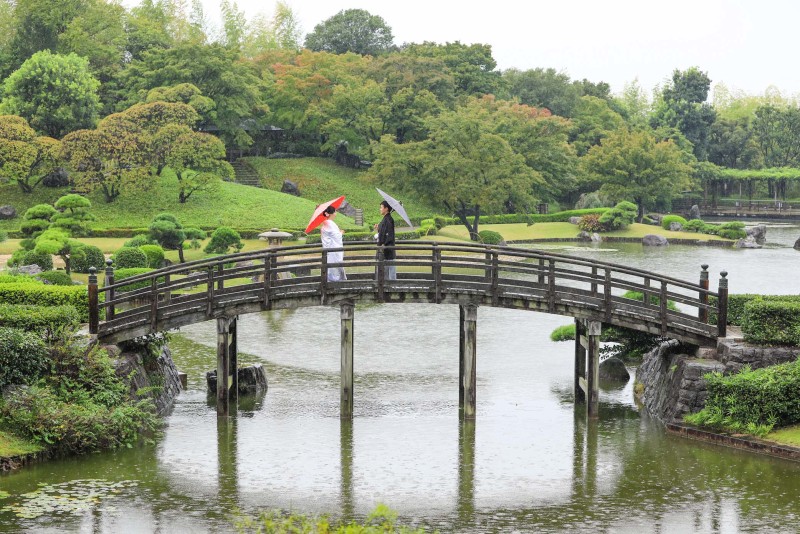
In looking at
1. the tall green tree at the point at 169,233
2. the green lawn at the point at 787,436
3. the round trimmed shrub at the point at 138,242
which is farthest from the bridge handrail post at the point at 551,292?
the tall green tree at the point at 169,233

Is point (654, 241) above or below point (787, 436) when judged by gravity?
above

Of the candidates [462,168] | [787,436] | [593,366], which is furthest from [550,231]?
[787,436]

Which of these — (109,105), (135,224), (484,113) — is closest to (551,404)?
(135,224)

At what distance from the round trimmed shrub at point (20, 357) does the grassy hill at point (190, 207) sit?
42.8 meters

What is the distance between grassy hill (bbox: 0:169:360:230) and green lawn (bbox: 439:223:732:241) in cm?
1168

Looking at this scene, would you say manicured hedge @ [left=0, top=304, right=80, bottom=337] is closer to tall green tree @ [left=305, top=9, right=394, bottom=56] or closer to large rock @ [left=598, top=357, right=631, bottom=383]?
large rock @ [left=598, top=357, right=631, bottom=383]

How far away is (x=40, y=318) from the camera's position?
1091 inches

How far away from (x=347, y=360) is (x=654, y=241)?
5716 centimetres

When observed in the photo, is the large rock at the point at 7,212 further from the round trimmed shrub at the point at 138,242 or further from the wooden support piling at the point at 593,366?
the wooden support piling at the point at 593,366

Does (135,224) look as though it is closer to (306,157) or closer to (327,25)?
(306,157)

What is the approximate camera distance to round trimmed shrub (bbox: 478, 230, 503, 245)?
76625 millimetres

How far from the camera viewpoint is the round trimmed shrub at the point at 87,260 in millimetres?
51906

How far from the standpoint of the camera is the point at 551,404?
3228 centimetres

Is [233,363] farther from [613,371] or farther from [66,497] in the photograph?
[613,371]
